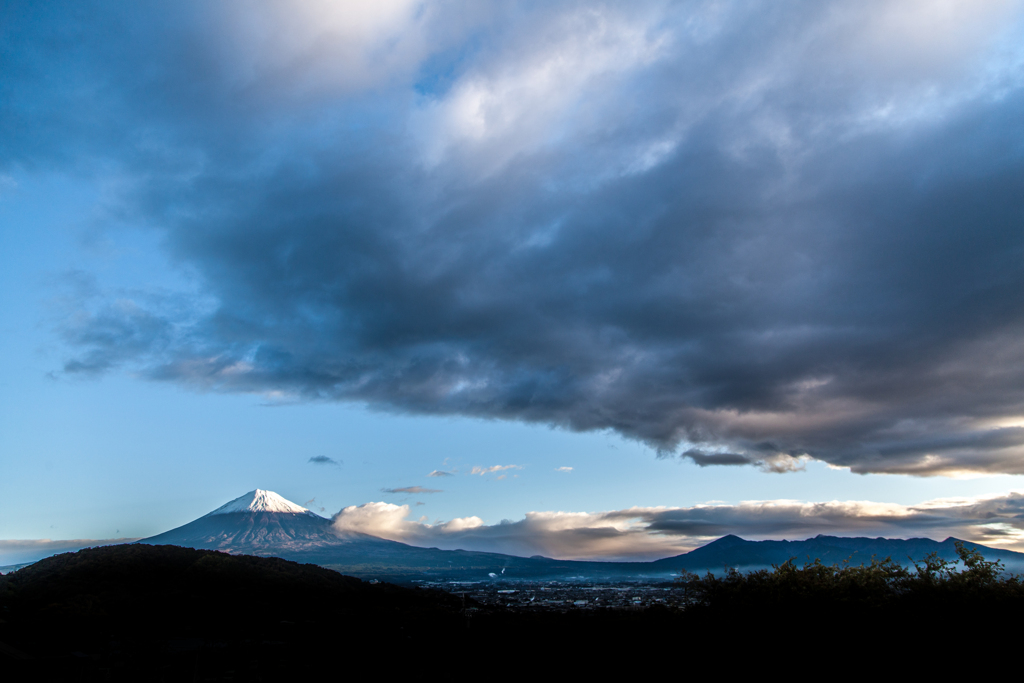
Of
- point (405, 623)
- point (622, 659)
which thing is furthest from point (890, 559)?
point (405, 623)

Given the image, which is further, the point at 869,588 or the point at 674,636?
the point at 869,588

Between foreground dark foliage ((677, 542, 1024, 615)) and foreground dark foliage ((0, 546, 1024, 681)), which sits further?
foreground dark foliage ((677, 542, 1024, 615))

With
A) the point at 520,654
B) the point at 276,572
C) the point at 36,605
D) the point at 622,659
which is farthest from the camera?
the point at 276,572

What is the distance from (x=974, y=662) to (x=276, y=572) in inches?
3821

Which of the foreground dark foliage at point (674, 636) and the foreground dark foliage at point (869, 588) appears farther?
the foreground dark foliage at point (869, 588)

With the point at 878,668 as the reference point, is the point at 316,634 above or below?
below

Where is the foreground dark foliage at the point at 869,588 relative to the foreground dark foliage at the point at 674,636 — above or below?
above

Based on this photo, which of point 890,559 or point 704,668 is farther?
point 890,559

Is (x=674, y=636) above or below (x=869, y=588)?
below

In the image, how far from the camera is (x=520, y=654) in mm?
31812

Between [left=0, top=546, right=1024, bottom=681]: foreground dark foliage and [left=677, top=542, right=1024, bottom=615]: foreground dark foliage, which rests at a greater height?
[left=677, top=542, right=1024, bottom=615]: foreground dark foliage

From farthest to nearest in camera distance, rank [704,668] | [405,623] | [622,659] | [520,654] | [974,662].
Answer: [405,623], [520,654], [622,659], [704,668], [974,662]

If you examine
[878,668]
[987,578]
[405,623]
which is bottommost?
[405,623]

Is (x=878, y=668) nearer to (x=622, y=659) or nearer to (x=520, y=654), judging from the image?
(x=622, y=659)
